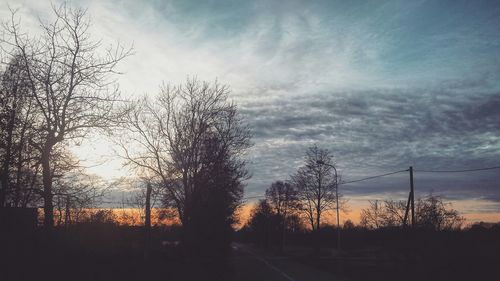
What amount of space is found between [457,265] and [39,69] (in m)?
23.0

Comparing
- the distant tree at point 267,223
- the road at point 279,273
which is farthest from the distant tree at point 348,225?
the road at point 279,273

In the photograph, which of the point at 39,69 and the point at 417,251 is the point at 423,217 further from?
the point at 39,69

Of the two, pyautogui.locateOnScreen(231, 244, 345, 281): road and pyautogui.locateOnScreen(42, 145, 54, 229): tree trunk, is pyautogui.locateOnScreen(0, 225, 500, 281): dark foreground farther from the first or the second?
pyautogui.locateOnScreen(231, 244, 345, 281): road

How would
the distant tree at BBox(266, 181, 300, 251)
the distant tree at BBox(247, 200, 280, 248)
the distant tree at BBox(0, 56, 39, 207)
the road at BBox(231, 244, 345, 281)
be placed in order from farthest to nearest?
the distant tree at BBox(247, 200, 280, 248) → the distant tree at BBox(266, 181, 300, 251) → the road at BBox(231, 244, 345, 281) → the distant tree at BBox(0, 56, 39, 207)

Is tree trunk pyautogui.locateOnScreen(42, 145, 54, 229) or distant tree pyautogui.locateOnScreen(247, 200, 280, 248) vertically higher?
tree trunk pyautogui.locateOnScreen(42, 145, 54, 229)

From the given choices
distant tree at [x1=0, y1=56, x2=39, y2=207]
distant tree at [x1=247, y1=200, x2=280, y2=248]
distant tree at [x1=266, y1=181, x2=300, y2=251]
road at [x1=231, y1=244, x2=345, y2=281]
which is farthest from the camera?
distant tree at [x1=247, y1=200, x2=280, y2=248]

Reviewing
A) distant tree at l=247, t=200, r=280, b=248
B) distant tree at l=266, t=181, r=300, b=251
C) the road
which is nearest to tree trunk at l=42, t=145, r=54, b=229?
the road

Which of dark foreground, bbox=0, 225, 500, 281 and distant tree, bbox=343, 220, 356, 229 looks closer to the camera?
dark foreground, bbox=0, 225, 500, 281

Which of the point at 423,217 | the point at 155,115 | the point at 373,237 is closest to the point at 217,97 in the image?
the point at 155,115

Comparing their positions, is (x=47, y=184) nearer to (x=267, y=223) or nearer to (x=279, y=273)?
(x=279, y=273)

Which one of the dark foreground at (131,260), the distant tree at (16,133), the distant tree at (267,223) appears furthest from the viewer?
the distant tree at (267,223)

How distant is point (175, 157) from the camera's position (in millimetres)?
28969

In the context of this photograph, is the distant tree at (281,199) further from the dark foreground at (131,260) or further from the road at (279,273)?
the dark foreground at (131,260)

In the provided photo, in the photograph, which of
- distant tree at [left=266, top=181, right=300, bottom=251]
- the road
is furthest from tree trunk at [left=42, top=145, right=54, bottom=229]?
distant tree at [left=266, top=181, right=300, bottom=251]
